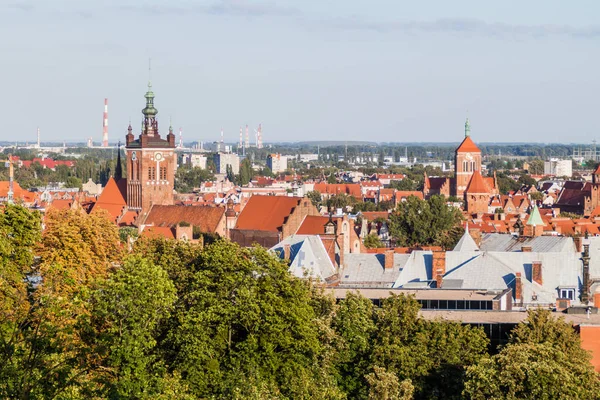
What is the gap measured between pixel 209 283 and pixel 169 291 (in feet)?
13.7

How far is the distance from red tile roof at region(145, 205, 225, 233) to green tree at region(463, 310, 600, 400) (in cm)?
6409

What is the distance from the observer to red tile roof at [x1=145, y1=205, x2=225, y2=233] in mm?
104812

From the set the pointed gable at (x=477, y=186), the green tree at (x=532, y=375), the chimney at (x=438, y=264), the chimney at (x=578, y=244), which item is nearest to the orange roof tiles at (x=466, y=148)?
the pointed gable at (x=477, y=186)

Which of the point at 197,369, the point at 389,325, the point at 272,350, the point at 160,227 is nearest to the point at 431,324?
the point at 389,325

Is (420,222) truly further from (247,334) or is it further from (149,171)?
(247,334)

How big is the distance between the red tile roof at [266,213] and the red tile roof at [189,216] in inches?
82.2

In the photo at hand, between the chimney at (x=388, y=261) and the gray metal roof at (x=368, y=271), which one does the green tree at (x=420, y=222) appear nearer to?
the gray metal roof at (x=368, y=271)

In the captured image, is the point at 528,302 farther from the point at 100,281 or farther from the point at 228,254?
the point at 100,281

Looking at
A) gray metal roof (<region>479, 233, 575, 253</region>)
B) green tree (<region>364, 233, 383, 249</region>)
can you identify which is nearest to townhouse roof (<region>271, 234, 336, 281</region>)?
gray metal roof (<region>479, 233, 575, 253</region>)

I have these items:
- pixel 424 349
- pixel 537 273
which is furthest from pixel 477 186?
pixel 424 349

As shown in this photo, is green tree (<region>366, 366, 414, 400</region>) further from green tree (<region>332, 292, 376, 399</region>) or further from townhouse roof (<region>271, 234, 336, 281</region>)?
townhouse roof (<region>271, 234, 336, 281</region>)

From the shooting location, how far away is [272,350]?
42.2m

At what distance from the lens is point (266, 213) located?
105 m

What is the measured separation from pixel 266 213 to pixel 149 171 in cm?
1543
